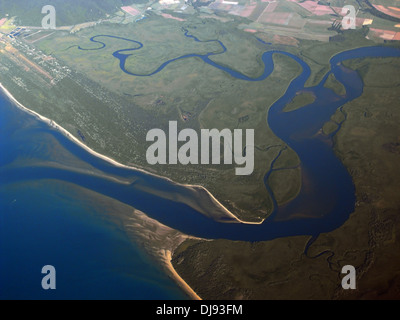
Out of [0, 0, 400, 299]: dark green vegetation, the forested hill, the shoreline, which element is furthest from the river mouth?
the forested hill

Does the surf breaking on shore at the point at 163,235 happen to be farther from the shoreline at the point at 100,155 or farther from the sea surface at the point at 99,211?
the sea surface at the point at 99,211

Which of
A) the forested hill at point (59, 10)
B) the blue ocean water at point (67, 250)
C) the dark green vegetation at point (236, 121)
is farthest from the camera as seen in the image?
the forested hill at point (59, 10)

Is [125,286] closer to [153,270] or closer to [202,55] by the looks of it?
[153,270]

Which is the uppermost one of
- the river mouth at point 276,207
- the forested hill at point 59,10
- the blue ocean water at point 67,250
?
the forested hill at point 59,10

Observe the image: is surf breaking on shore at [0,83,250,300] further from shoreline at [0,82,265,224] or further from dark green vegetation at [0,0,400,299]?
dark green vegetation at [0,0,400,299]

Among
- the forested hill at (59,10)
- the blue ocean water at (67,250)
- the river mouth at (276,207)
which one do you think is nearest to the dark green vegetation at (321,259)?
the river mouth at (276,207)
